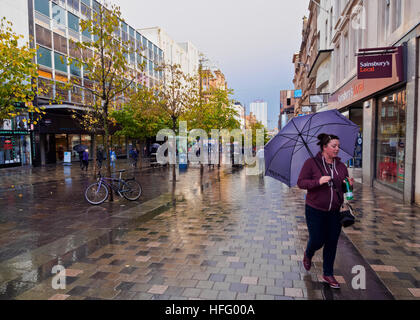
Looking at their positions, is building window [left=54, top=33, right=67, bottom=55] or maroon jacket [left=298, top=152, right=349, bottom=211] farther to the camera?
building window [left=54, top=33, right=67, bottom=55]

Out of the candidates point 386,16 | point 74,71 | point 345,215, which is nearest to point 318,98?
point 386,16

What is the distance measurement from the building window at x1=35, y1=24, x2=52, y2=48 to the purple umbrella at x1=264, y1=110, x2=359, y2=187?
26.7 metres

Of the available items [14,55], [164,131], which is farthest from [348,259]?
[164,131]

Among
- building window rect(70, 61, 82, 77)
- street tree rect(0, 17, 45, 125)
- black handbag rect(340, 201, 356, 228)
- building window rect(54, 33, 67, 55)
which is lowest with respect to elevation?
black handbag rect(340, 201, 356, 228)

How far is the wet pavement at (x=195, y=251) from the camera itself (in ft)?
12.4

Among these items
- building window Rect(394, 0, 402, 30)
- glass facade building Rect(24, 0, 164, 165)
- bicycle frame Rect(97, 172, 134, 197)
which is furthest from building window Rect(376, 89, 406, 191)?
glass facade building Rect(24, 0, 164, 165)

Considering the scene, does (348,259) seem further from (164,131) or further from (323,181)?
(164,131)

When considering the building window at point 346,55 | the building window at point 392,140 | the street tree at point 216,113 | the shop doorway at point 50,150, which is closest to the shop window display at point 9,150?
the shop doorway at point 50,150

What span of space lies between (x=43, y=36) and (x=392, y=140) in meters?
26.8

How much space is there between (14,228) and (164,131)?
2093 centimetres

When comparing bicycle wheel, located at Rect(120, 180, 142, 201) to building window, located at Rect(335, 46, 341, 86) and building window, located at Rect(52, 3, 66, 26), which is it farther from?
building window, located at Rect(52, 3, 66, 26)

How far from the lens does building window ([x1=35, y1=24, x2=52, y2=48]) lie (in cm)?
2406

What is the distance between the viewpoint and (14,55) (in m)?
8.70

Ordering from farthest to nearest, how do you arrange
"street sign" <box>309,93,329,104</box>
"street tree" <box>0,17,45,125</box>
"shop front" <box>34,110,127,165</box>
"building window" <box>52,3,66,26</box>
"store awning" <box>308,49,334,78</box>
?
"building window" <box>52,3,66,26</box> → "shop front" <box>34,110,127,165</box> → "store awning" <box>308,49,334,78</box> → "street sign" <box>309,93,329,104</box> → "street tree" <box>0,17,45,125</box>
